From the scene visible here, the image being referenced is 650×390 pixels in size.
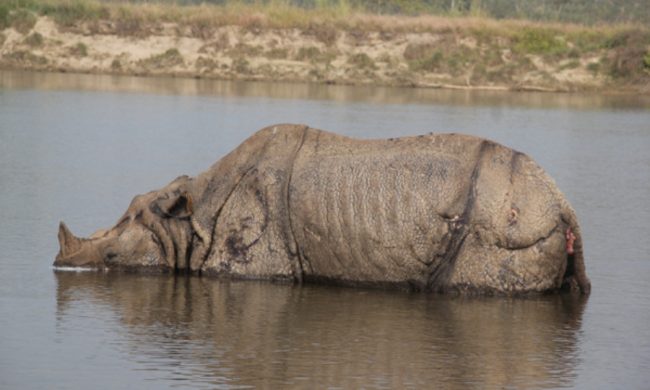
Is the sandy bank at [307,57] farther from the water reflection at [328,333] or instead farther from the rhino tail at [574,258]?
the water reflection at [328,333]

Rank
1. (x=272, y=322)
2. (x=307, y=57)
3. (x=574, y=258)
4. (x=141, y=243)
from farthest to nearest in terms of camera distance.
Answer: (x=307, y=57), (x=141, y=243), (x=574, y=258), (x=272, y=322)

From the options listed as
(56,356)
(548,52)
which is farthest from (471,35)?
(56,356)

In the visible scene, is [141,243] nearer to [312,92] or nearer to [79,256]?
[79,256]

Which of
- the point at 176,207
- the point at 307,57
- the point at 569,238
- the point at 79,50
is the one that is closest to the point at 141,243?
the point at 176,207

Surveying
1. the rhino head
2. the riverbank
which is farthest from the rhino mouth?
the riverbank

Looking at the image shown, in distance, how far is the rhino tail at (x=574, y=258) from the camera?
1321 cm

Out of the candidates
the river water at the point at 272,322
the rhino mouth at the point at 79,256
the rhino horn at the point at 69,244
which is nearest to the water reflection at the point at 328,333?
the river water at the point at 272,322

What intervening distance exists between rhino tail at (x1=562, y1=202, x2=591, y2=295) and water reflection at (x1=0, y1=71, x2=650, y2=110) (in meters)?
26.6

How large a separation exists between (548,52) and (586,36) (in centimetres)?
327

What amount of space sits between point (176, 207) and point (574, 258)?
4.24 metres

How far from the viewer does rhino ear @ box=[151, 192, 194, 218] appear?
14.0 m

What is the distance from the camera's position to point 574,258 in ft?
44.2

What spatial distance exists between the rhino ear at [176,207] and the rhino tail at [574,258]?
394 centimetres

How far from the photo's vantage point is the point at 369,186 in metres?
13.4
